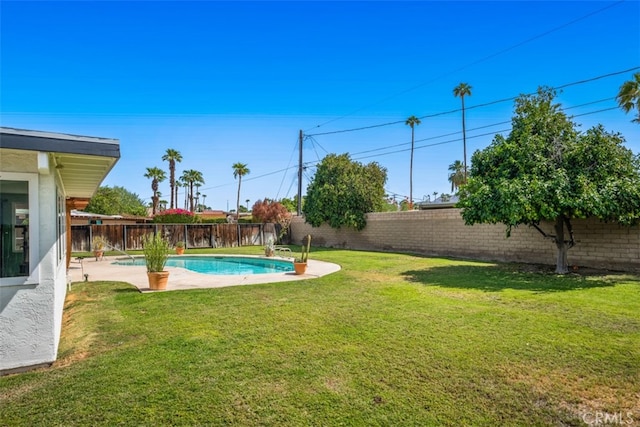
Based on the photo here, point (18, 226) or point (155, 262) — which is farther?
point (155, 262)

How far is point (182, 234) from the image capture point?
2266 cm

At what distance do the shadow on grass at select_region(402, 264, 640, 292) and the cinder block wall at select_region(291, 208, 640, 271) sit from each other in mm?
1159

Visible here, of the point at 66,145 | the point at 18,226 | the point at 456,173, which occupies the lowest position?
the point at 18,226

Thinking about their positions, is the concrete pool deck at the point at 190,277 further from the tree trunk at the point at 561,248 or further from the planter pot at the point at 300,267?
the tree trunk at the point at 561,248

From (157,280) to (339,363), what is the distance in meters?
5.74

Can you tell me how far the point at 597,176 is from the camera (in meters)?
9.31

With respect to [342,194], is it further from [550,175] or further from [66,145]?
[66,145]

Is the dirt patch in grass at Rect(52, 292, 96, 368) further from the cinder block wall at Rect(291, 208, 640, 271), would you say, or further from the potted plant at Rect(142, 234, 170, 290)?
the cinder block wall at Rect(291, 208, 640, 271)

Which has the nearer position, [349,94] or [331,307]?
[331,307]

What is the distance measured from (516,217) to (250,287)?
6.96 metres

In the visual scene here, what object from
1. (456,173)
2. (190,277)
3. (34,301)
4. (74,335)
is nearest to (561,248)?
(190,277)

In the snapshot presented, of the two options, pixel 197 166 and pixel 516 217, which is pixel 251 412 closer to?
pixel 516 217

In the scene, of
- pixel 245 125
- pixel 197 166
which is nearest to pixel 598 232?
pixel 245 125

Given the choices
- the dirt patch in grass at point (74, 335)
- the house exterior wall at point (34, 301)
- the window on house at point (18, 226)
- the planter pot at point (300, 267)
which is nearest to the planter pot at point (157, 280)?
the dirt patch in grass at point (74, 335)
